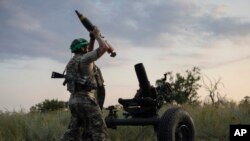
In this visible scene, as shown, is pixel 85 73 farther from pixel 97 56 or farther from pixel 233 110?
pixel 233 110

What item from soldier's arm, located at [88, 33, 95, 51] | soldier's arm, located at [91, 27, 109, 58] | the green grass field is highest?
soldier's arm, located at [88, 33, 95, 51]

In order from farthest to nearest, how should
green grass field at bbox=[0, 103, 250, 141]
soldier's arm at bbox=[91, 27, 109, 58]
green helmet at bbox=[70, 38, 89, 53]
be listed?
1. green grass field at bbox=[0, 103, 250, 141]
2. green helmet at bbox=[70, 38, 89, 53]
3. soldier's arm at bbox=[91, 27, 109, 58]

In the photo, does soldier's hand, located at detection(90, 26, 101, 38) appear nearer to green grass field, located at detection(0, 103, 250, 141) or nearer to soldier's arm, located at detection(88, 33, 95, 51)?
soldier's arm, located at detection(88, 33, 95, 51)

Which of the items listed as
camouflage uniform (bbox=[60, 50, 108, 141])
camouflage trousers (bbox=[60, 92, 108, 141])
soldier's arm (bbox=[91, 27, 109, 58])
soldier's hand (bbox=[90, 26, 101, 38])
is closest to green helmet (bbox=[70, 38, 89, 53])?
camouflage uniform (bbox=[60, 50, 108, 141])

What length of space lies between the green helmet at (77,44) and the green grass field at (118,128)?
253cm

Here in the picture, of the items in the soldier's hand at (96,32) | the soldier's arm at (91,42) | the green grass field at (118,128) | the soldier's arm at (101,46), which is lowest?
the green grass field at (118,128)

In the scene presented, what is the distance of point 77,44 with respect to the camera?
10508mm

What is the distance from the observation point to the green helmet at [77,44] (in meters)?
10.5

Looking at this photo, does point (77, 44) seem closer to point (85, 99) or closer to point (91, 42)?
point (91, 42)

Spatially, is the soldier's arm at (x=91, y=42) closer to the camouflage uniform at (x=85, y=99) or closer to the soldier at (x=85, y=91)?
the soldier at (x=85, y=91)

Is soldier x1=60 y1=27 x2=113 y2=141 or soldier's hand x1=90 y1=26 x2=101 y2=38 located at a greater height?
soldier's hand x1=90 y1=26 x2=101 y2=38

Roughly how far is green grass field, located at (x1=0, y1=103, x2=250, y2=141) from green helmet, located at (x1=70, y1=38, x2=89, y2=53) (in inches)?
99.5

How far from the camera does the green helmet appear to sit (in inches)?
413

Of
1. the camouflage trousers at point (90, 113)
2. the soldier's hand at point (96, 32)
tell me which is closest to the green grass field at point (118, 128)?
the camouflage trousers at point (90, 113)
